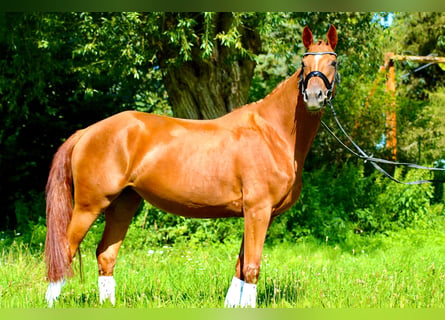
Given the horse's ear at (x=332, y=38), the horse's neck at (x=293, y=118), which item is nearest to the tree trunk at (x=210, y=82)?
the horse's neck at (x=293, y=118)

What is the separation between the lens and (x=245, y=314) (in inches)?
59.2

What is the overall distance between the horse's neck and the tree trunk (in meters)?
3.89

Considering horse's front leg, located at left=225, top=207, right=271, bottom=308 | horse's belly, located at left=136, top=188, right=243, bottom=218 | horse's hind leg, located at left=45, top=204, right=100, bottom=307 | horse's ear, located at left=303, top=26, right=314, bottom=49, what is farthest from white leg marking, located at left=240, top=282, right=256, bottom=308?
horse's ear, located at left=303, top=26, right=314, bottom=49

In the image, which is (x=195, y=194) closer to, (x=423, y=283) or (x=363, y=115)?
(x=423, y=283)

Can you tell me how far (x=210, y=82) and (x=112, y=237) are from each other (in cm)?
434

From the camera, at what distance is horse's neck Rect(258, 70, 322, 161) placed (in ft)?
12.7

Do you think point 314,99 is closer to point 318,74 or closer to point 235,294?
point 318,74

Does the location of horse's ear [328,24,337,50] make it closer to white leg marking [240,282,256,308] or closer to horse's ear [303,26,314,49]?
horse's ear [303,26,314,49]

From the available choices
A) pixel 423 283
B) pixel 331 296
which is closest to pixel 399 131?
pixel 423 283

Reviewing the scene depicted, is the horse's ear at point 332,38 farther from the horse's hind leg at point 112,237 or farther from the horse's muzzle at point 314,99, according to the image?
the horse's hind leg at point 112,237

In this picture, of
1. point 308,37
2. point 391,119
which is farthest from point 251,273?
point 391,119

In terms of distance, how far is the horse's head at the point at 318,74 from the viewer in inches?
134

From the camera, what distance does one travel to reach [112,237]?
13.7ft

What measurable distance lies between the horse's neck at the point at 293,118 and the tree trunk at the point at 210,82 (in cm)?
389
